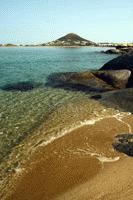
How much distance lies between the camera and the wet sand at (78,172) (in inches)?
328

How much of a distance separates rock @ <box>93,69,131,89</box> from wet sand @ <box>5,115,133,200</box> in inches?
464

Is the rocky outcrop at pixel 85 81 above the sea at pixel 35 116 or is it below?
above

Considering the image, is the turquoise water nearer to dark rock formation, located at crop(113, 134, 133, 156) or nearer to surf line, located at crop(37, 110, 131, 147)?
surf line, located at crop(37, 110, 131, 147)

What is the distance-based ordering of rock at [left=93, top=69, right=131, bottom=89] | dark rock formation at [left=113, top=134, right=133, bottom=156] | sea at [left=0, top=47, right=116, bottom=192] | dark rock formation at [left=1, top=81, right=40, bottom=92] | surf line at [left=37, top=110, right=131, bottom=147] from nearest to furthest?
dark rock formation at [left=113, top=134, right=133, bottom=156] → sea at [left=0, top=47, right=116, bottom=192] → surf line at [left=37, top=110, right=131, bottom=147] → dark rock formation at [left=1, top=81, right=40, bottom=92] → rock at [left=93, top=69, right=131, bottom=89]

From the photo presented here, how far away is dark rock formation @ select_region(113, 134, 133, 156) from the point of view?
35.4ft

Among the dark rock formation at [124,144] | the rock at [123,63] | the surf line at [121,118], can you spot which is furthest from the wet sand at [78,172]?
the rock at [123,63]

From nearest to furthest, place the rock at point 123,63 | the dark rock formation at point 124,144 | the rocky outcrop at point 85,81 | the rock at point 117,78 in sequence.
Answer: the dark rock formation at point 124,144
the rocky outcrop at point 85,81
the rock at point 117,78
the rock at point 123,63

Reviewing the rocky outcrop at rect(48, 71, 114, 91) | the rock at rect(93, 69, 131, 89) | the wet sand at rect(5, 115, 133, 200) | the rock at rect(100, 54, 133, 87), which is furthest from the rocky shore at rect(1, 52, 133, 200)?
the rock at rect(100, 54, 133, 87)

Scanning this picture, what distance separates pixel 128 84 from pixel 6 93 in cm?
952

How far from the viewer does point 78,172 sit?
959 cm

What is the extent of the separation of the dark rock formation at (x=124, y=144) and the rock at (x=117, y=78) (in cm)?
1200

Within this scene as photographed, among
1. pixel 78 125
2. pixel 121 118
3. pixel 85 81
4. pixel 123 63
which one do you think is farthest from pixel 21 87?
pixel 121 118

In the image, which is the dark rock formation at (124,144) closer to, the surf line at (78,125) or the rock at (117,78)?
the surf line at (78,125)

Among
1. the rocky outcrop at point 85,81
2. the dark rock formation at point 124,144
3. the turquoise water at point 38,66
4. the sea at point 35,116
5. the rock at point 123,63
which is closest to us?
the dark rock formation at point 124,144
